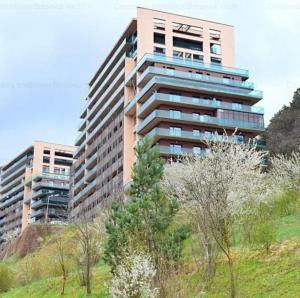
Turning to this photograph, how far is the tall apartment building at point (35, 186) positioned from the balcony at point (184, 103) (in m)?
57.6

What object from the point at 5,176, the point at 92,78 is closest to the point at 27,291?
the point at 92,78

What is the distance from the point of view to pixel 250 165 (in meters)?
30.5

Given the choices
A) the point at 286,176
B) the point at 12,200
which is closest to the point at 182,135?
the point at 286,176

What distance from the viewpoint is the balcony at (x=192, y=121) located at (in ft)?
222

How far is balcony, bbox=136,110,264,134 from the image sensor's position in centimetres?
6781

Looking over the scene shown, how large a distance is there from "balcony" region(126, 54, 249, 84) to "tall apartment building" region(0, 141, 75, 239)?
57.5 meters

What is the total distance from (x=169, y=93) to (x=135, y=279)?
187 ft

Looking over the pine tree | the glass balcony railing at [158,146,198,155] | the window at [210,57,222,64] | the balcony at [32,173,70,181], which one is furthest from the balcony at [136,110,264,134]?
the balcony at [32,173,70,181]

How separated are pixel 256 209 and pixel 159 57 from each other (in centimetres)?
5065

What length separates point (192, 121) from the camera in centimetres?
6875

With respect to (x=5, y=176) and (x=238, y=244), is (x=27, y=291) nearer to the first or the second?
(x=238, y=244)

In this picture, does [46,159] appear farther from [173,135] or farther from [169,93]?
[173,135]

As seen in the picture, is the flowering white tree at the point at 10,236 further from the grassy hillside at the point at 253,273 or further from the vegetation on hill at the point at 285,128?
the grassy hillside at the point at 253,273

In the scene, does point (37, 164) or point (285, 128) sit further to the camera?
point (37, 164)
